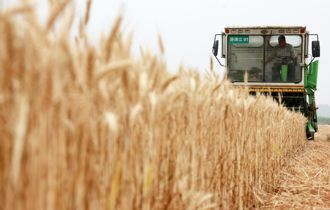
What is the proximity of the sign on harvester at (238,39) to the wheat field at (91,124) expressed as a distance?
27.8 feet

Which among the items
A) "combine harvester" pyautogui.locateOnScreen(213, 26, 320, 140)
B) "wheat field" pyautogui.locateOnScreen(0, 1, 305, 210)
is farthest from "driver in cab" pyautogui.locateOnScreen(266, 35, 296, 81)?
"wheat field" pyautogui.locateOnScreen(0, 1, 305, 210)

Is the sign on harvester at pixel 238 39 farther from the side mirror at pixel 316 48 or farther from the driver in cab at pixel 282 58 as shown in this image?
the side mirror at pixel 316 48

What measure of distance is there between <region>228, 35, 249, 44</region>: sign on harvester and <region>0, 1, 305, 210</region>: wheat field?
8.48 metres

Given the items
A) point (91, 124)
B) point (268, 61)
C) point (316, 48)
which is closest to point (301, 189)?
point (91, 124)

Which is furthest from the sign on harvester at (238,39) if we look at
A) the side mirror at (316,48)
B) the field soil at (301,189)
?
the field soil at (301,189)

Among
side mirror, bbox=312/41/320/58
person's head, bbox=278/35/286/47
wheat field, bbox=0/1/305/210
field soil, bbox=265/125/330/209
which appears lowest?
field soil, bbox=265/125/330/209

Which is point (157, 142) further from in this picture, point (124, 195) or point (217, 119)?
point (217, 119)

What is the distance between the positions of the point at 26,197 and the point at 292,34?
10638 mm

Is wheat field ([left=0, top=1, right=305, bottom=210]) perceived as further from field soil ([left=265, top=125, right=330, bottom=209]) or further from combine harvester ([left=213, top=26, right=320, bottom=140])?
combine harvester ([left=213, top=26, right=320, bottom=140])

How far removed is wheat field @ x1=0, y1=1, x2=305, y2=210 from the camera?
1.28 metres

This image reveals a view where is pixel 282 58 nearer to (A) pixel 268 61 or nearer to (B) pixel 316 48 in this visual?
(A) pixel 268 61

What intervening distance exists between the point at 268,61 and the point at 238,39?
0.79 m

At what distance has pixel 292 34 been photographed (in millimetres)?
11383

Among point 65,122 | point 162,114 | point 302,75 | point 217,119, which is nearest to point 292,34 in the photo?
point 302,75
